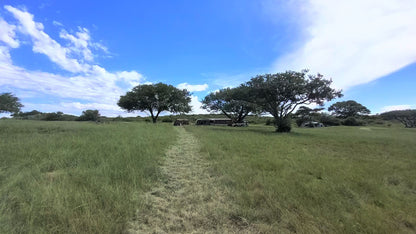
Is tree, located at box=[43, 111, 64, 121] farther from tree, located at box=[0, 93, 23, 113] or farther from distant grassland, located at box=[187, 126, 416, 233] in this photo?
distant grassland, located at box=[187, 126, 416, 233]

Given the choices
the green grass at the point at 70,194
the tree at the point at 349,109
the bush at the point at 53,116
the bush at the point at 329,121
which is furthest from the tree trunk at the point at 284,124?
the tree at the point at 349,109

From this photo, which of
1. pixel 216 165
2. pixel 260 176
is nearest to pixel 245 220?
pixel 260 176

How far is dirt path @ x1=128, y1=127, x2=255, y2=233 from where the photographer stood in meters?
2.50

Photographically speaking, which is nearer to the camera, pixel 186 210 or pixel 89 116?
pixel 186 210

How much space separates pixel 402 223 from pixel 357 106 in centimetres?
9784

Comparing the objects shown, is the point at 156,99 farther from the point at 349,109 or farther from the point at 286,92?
the point at 349,109

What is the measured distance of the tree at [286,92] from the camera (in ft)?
74.8

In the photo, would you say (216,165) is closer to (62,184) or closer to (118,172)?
(118,172)

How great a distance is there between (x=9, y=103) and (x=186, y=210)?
6075cm

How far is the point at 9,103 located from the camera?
41594 millimetres

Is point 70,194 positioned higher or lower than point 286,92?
lower

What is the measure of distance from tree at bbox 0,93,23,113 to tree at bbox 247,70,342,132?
2167 inches

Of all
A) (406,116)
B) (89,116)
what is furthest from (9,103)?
(406,116)

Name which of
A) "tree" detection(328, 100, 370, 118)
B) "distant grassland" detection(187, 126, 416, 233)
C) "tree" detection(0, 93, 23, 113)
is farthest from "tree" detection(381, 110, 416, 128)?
"tree" detection(0, 93, 23, 113)
